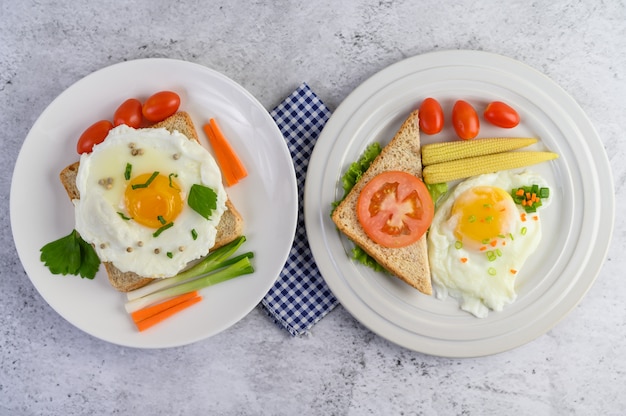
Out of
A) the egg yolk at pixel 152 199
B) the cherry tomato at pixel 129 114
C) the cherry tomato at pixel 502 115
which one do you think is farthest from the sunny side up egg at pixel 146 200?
the cherry tomato at pixel 502 115

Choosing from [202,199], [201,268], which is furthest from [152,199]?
[201,268]

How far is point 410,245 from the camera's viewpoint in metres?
3.96

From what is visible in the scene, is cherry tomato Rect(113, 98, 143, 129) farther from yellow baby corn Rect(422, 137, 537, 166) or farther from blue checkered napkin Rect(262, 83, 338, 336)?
yellow baby corn Rect(422, 137, 537, 166)

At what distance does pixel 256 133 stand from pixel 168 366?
6.24ft

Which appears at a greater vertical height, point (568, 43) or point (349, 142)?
point (568, 43)

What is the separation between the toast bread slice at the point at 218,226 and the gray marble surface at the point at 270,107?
563 millimetres

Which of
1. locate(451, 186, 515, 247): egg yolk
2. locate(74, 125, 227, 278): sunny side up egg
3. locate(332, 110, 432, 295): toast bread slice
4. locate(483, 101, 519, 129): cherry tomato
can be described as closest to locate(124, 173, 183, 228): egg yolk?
locate(74, 125, 227, 278): sunny side up egg

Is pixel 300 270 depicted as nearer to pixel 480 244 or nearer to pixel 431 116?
pixel 480 244

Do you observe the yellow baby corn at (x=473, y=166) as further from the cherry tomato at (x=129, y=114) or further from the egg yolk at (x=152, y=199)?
the cherry tomato at (x=129, y=114)

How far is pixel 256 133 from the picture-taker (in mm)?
3992

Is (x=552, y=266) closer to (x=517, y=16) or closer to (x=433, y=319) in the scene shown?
(x=433, y=319)

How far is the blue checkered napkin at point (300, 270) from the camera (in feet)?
13.6

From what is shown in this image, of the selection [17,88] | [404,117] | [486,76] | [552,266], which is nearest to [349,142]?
[404,117]

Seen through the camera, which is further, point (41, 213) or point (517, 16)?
point (517, 16)
